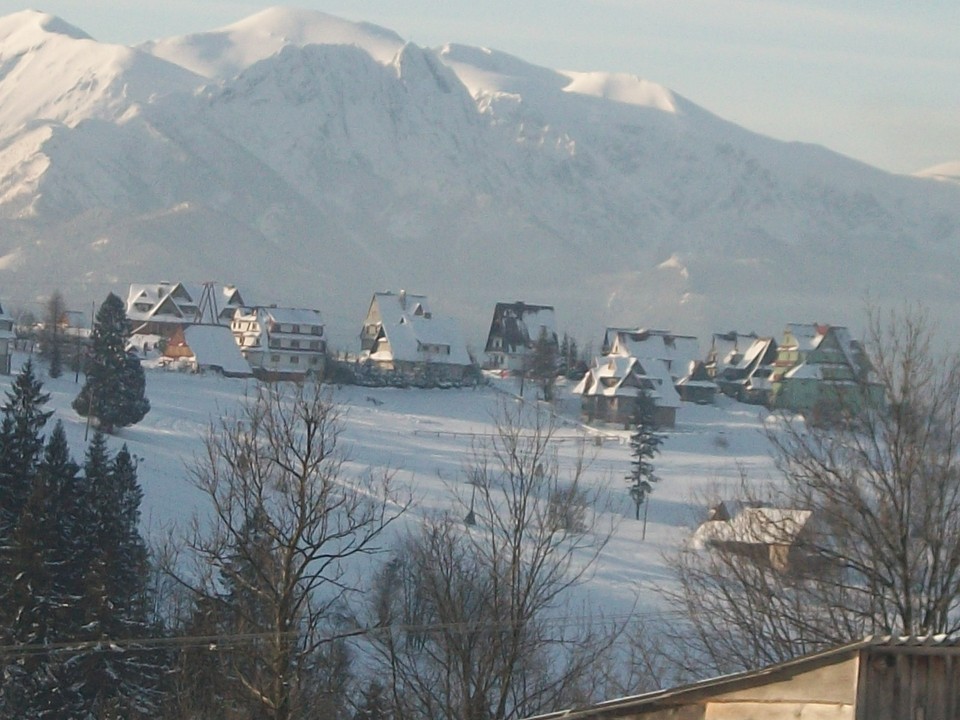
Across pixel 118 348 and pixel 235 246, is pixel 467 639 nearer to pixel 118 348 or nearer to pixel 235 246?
pixel 118 348

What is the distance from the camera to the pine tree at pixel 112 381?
155ft

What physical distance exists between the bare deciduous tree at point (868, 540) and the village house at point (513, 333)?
241ft

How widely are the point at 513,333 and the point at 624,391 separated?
22.6 metres

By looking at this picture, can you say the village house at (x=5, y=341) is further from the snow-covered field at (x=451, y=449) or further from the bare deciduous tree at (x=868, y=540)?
the bare deciduous tree at (x=868, y=540)

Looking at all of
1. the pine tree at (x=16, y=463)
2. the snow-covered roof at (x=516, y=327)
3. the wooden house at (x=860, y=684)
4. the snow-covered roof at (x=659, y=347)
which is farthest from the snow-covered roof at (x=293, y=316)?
the wooden house at (x=860, y=684)

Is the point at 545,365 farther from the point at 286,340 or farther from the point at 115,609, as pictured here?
the point at 115,609

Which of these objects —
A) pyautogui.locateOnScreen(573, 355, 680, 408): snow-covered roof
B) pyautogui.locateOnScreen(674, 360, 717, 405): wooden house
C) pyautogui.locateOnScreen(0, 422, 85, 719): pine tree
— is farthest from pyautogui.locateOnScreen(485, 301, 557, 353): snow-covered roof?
pyautogui.locateOnScreen(0, 422, 85, 719): pine tree

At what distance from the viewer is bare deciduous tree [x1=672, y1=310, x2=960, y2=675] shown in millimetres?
13883

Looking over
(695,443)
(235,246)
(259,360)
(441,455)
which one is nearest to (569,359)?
(259,360)

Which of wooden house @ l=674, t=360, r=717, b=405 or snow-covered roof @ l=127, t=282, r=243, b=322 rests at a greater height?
snow-covered roof @ l=127, t=282, r=243, b=322

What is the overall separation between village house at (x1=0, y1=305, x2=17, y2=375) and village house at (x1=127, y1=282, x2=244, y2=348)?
1877cm

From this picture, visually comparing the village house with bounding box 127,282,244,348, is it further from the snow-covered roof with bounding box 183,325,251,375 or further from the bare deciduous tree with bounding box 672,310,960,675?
the bare deciduous tree with bounding box 672,310,960,675

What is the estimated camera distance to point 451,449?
52844 millimetres

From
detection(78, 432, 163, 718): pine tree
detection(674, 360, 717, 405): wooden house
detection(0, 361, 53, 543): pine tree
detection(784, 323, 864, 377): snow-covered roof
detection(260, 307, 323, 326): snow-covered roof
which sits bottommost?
detection(78, 432, 163, 718): pine tree
